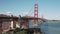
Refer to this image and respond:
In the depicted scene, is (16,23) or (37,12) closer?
(37,12)

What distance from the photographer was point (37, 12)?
15.7 meters

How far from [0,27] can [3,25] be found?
1037 mm

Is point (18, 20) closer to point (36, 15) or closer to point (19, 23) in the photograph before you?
point (19, 23)

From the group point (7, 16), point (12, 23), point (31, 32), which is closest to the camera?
point (31, 32)

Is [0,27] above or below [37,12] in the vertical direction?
below

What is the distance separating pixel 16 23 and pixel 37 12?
97.3 inches

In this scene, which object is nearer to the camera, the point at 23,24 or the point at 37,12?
the point at 37,12

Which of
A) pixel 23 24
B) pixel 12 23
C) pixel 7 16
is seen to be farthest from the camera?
pixel 23 24

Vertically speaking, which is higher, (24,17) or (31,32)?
(24,17)

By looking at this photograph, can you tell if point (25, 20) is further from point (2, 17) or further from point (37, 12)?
point (2, 17)

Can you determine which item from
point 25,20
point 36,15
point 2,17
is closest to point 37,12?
point 36,15

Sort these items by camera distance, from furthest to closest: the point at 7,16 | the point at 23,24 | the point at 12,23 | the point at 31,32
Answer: the point at 23,24 < the point at 12,23 < the point at 7,16 < the point at 31,32

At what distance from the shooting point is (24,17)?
16531 millimetres

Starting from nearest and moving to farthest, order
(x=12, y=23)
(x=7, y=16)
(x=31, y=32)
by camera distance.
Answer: (x=31, y=32)
(x=7, y=16)
(x=12, y=23)
